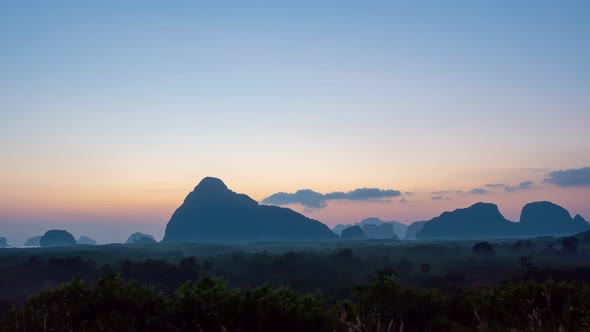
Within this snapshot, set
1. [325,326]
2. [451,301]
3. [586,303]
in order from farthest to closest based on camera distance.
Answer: [451,301]
[586,303]
[325,326]

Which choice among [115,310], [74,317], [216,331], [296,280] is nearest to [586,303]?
[216,331]

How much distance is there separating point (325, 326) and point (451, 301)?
9.21 metres

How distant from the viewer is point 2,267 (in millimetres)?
90562

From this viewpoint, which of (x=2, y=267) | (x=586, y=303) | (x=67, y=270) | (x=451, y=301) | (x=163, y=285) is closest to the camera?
(x=586, y=303)

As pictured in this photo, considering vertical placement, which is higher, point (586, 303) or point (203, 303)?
point (203, 303)

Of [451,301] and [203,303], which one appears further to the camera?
[451,301]

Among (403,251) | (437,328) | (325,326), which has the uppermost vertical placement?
(325,326)

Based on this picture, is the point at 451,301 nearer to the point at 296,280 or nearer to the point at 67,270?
the point at 296,280

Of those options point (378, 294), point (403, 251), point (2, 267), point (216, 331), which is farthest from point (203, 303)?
point (403, 251)

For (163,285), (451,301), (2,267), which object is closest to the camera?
(451,301)

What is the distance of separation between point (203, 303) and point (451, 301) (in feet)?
37.3

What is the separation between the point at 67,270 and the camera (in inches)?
2972

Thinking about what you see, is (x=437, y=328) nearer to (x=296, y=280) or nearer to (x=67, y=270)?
(x=296, y=280)

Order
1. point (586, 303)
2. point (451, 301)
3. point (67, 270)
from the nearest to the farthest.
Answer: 1. point (586, 303)
2. point (451, 301)
3. point (67, 270)
